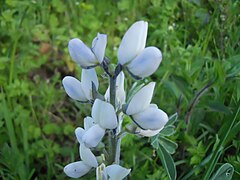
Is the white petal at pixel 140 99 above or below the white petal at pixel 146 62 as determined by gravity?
below

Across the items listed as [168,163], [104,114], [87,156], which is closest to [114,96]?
[104,114]

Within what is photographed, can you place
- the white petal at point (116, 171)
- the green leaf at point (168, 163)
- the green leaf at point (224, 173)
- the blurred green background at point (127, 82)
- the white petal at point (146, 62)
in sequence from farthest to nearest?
the blurred green background at point (127, 82) < the green leaf at point (168, 163) < the green leaf at point (224, 173) < the white petal at point (116, 171) < the white petal at point (146, 62)

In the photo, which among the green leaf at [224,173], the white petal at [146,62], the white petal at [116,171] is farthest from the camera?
the green leaf at [224,173]

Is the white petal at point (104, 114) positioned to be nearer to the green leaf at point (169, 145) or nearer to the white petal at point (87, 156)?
the white petal at point (87, 156)

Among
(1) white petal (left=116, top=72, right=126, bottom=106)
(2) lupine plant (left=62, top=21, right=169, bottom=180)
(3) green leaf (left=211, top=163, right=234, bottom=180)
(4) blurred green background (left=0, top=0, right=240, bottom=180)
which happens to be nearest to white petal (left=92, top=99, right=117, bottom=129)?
(2) lupine plant (left=62, top=21, right=169, bottom=180)

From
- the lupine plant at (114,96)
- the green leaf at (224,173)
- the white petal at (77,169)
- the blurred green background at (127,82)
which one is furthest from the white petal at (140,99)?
the blurred green background at (127,82)

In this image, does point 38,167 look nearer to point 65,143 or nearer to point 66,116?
point 65,143
